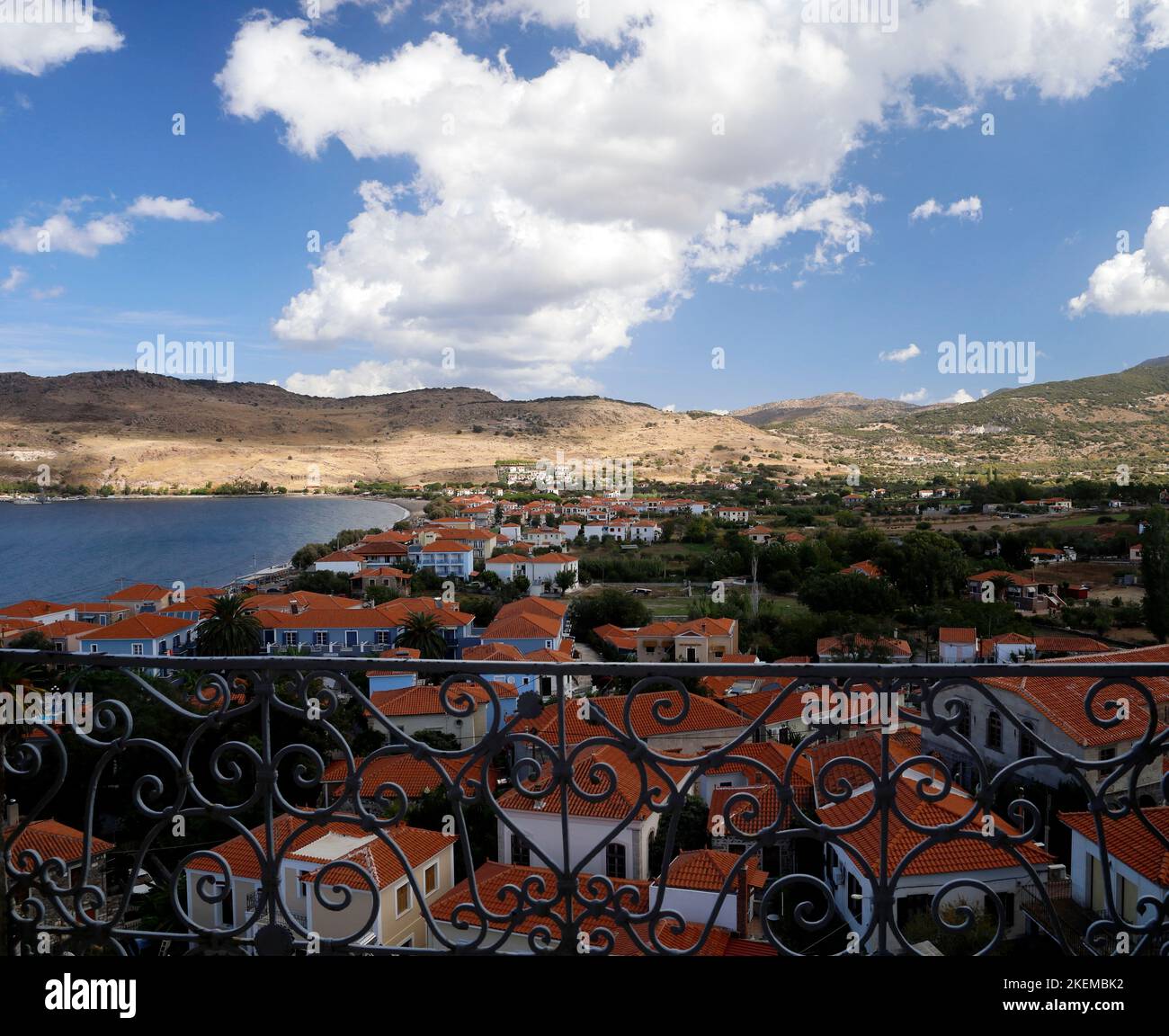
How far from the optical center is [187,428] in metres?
118

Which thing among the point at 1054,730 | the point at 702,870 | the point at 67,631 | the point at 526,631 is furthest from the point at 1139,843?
the point at 67,631

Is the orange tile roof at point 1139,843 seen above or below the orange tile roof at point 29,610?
above

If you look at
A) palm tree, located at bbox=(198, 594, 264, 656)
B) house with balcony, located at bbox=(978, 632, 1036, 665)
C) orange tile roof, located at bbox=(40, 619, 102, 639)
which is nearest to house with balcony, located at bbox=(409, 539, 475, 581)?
orange tile roof, located at bbox=(40, 619, 102, 639)

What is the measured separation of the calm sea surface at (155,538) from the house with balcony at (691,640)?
35364 millimetres

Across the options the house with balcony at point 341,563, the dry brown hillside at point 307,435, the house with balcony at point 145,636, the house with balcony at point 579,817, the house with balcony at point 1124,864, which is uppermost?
the dry brown hillside at point 307,435

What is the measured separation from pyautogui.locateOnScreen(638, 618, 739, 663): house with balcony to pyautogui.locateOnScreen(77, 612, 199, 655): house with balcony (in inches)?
593

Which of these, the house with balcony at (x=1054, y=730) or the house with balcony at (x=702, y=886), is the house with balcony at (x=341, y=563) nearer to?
the house with balcony at (x=1054, y=730)

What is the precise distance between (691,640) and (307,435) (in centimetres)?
11004

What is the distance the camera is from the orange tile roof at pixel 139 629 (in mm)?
29578

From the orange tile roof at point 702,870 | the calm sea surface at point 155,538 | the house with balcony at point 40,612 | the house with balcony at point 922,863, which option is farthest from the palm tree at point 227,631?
the calm sea surface at point 155,538

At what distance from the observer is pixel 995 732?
13898 millimetres

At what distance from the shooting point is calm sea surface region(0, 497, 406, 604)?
5553cm

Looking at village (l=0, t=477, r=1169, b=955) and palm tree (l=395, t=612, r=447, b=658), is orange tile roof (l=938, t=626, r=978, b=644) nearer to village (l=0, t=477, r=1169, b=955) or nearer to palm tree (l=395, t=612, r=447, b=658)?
village (l=0, t=477, r=1169, b=955)
